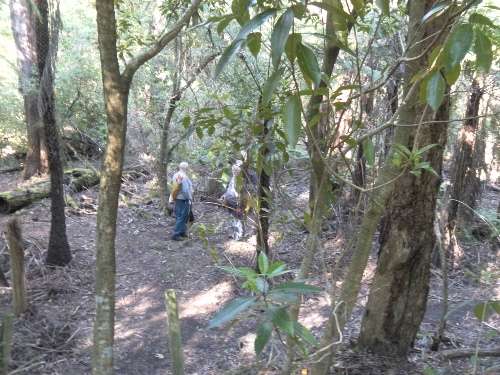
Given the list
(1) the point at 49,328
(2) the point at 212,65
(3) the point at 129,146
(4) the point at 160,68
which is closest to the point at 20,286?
(1) the point at 49,328

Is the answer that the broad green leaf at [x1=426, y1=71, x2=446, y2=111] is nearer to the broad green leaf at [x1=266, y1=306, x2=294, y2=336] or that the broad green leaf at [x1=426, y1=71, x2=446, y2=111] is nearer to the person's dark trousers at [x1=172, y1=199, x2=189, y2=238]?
the broad green leaf at [x1=266, y1=306, x2=294, y2=336]

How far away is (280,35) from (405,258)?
3230 millimetres

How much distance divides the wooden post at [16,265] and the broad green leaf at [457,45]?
611 cm

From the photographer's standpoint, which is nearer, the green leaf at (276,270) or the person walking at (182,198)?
the green leaf at (276,270)

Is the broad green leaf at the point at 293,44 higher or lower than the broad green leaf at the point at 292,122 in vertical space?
higher

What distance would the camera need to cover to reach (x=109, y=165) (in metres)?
2.96

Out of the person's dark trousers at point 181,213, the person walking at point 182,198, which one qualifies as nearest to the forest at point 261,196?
the person's dark trousers at point 181,213

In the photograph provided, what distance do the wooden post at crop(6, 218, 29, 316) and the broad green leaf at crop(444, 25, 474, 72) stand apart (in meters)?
6.11

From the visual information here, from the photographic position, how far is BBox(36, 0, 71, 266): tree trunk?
697 cm

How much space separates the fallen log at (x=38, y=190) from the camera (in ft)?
35.0

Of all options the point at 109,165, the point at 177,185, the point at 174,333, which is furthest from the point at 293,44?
the point at 177,185

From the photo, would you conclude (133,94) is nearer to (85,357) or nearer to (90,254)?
(90,254)

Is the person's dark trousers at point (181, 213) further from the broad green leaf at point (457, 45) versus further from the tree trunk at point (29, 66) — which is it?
the broad green leaf at point (457, 45)

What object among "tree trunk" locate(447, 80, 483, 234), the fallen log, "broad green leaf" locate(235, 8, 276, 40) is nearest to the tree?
"broad green leaf" locate(235, 8, 276, 40)
